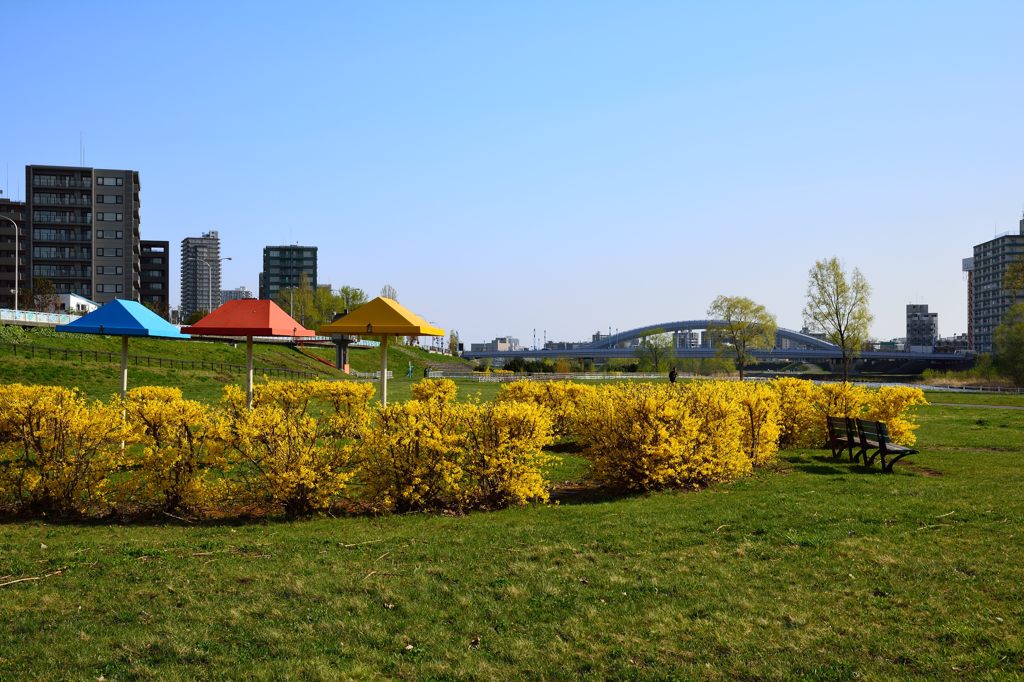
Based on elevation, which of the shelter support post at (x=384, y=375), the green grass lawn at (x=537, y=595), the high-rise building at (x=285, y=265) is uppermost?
the high-rise building at (x=285, y=265)

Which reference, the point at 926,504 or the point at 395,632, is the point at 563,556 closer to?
the point at 395,632

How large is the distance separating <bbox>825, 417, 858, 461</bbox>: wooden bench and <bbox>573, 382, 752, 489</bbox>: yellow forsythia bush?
3.33m

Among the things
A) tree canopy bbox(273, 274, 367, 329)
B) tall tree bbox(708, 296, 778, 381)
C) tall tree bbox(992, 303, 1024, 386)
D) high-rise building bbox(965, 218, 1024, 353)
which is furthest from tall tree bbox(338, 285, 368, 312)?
high-rise building bbox(965, 218, 1024, 353)

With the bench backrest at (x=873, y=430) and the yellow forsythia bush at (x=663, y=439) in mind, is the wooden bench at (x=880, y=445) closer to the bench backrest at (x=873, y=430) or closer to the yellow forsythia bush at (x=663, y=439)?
the bench backrest at (x=873, y=430)

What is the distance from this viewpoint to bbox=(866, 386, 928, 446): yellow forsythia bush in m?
15.8

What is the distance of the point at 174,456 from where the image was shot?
31.0 feet

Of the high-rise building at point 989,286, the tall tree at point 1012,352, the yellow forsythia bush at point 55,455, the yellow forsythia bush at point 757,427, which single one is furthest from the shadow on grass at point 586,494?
the high-rise building at point 989,286

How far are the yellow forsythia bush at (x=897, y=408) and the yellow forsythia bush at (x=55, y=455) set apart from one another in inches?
617

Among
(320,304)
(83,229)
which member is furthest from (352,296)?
(83,229)

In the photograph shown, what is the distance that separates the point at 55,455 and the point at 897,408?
1686 cm

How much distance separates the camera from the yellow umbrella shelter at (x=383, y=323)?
14891 millimetres

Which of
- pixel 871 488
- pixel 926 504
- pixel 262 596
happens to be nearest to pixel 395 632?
pixel 262 596

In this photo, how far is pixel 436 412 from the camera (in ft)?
34.1

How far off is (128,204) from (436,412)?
101477mm
